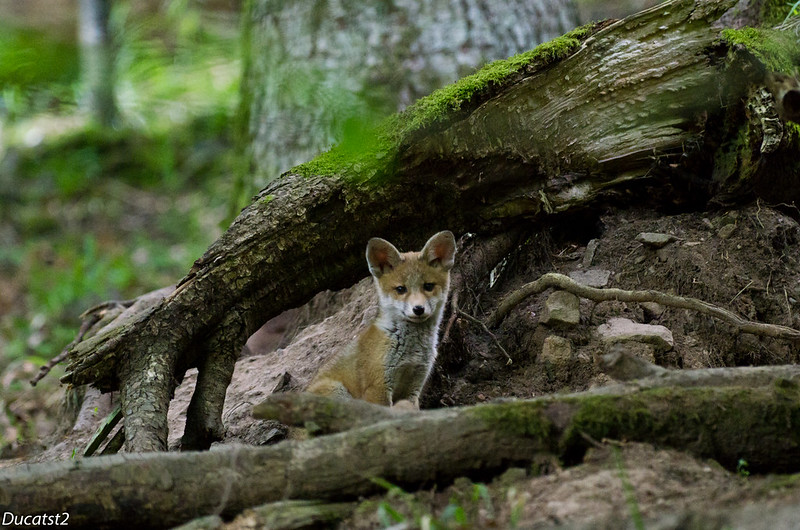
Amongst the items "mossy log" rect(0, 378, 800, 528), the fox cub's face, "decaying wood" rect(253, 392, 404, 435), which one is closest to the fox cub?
the fox cub's face

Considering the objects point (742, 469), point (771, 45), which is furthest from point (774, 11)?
point (742, 469)

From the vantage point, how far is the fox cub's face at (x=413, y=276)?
5145 mm

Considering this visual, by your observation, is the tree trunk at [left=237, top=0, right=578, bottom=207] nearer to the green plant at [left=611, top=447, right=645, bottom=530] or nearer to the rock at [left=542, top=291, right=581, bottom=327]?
the rock at [left=542, top=291, right=581, bottom=327]

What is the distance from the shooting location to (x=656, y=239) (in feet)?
16.8

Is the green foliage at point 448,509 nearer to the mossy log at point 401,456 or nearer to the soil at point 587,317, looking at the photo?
the mossy log at point 401,456

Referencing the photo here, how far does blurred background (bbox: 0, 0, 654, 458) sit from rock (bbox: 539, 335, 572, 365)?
6.60 feet

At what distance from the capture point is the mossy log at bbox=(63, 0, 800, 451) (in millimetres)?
4690

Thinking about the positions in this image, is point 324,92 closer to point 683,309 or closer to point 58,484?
point 58,484

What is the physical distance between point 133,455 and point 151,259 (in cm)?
936

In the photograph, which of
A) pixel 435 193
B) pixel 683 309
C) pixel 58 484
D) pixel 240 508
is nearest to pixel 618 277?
pixel 683 309

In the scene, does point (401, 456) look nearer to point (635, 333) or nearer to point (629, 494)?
point (629, 494)

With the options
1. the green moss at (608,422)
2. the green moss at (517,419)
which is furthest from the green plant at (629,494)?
the green moss at (517,419)

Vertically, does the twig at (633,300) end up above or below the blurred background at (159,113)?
below

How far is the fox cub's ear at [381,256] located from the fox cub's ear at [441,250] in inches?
8.3
